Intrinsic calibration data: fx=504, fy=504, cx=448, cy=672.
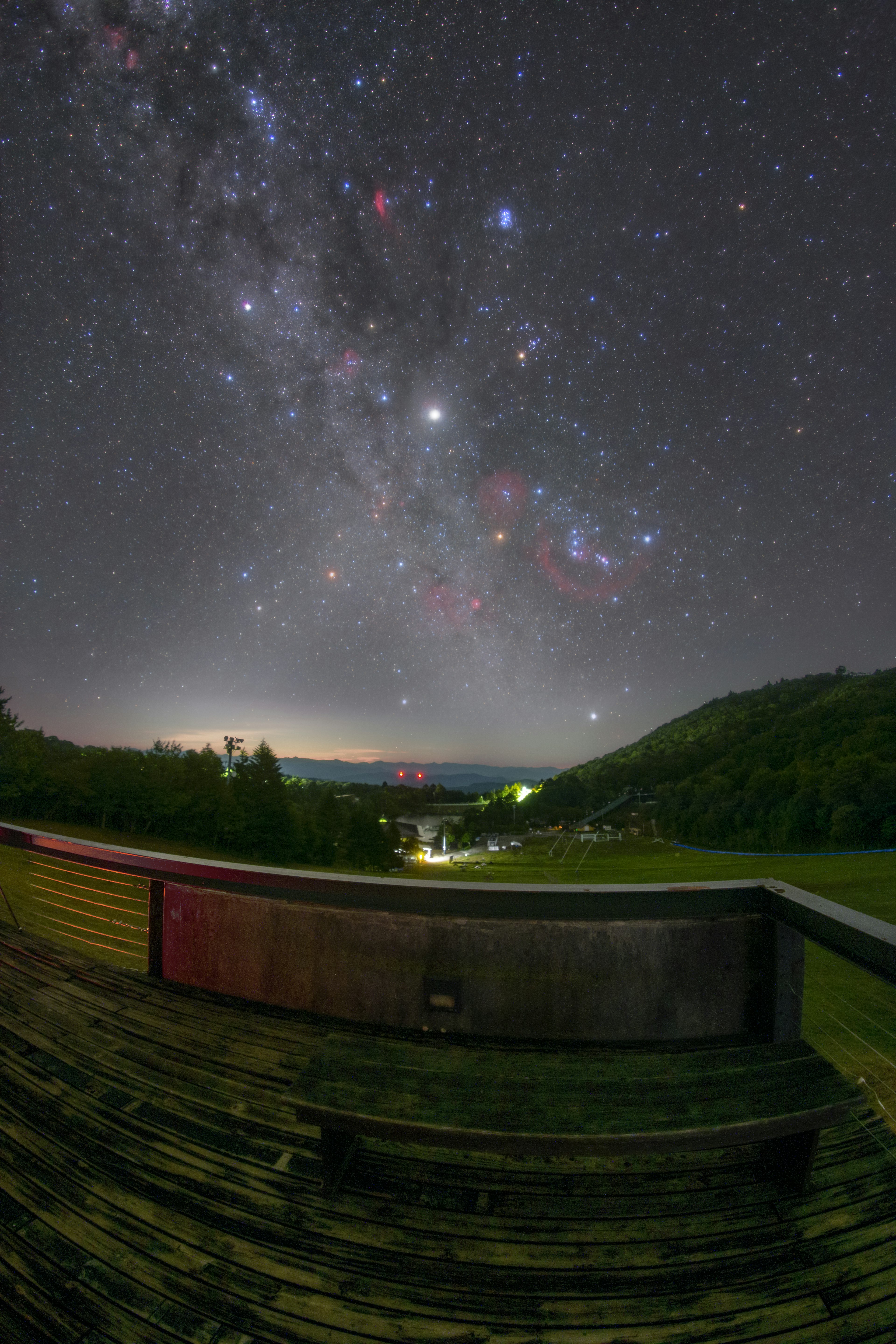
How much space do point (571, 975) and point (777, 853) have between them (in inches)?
1844

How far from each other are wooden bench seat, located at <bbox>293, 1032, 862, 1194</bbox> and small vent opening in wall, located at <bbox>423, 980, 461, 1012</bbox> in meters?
0.63

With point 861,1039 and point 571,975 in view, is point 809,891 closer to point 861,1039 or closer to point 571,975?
point 861,1039

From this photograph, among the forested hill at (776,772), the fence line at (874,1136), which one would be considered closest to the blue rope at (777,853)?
the forested hill at (776,772)

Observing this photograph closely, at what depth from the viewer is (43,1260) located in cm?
169

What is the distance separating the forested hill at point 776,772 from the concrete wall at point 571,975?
41.7 m

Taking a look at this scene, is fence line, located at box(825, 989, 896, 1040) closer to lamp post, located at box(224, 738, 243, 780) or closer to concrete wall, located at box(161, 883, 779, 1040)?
concrete wall, located at box(161, 883, 779, 1040)

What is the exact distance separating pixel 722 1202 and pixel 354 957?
1.97 m

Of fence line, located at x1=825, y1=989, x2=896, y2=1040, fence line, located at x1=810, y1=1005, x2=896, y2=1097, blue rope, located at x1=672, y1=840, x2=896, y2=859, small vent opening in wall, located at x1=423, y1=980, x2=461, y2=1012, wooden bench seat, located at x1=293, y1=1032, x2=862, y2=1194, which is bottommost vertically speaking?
blue rope, located at x1=672, y1=840, x2=896, y2=859

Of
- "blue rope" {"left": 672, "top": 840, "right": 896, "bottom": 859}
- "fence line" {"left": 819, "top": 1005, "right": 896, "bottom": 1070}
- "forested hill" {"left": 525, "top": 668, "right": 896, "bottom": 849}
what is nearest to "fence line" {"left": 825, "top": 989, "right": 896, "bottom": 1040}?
"fence line" {"left": 819, "top": 1005, "right": 896, "bottom": 1070}

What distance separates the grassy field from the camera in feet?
12.5

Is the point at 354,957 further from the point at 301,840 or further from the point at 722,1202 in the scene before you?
the point at 301,840

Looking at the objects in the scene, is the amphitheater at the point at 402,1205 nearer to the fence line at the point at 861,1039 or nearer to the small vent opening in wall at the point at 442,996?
the small vent opening in wall at the point at 442,996

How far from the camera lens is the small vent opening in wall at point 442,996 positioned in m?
2.87

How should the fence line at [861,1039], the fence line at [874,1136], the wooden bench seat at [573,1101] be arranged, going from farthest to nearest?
1. the fence line at [861,1039]
2. the fence line at [874,1136]
3. the wooden bench seat at [573,1101]
